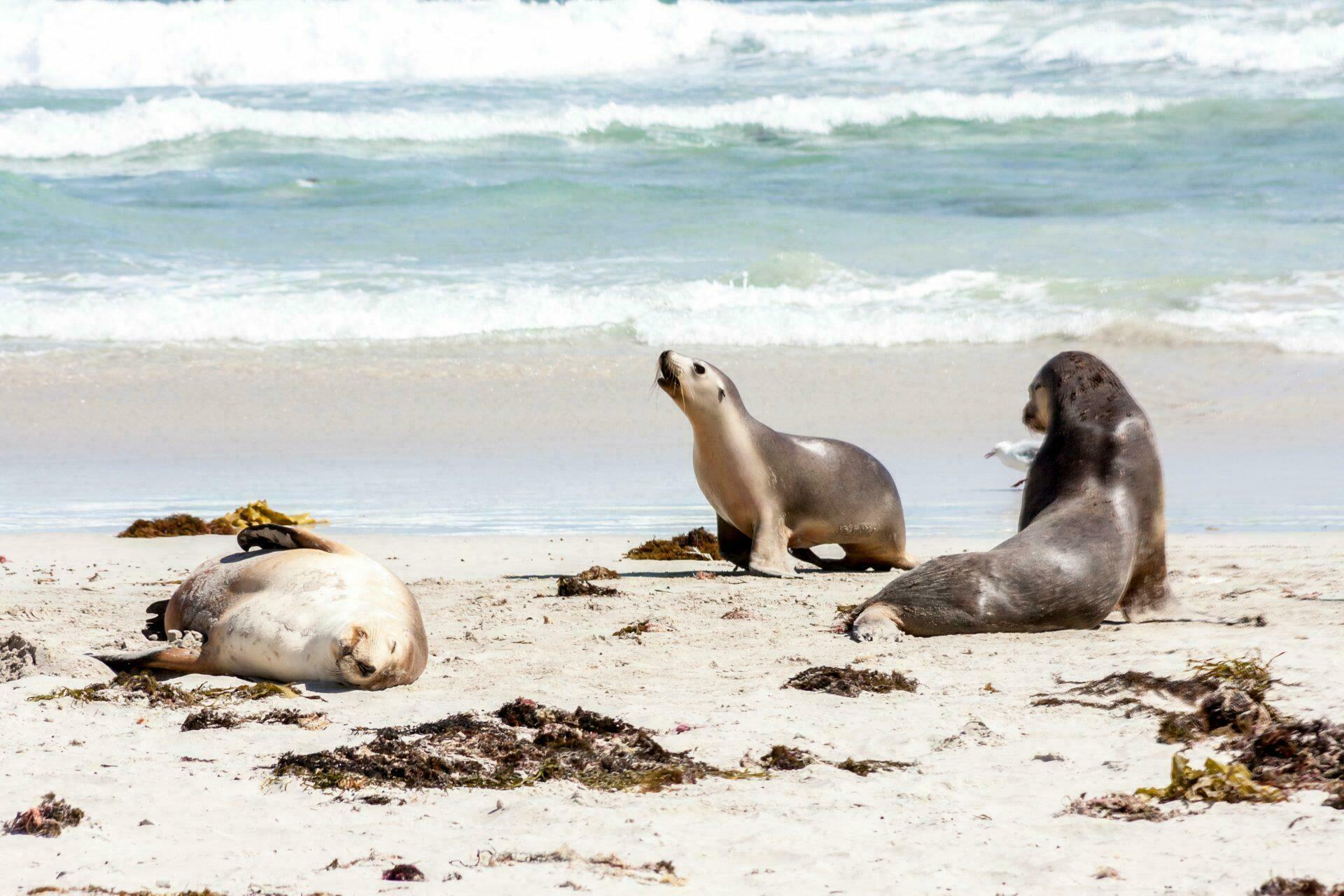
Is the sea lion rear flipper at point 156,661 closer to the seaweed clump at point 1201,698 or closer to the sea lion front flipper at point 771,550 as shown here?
the seaweed clump at point 1201,698

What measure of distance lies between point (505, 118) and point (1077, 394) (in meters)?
21.2

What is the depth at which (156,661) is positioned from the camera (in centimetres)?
473

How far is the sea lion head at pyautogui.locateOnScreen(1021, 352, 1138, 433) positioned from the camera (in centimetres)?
627

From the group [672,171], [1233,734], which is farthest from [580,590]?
[672,171]

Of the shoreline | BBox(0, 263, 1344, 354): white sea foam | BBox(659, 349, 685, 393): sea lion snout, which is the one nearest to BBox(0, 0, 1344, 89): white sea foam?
BBox(0, 263, 1344, 354): white sea foam

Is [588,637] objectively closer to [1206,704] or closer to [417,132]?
[1206,704]

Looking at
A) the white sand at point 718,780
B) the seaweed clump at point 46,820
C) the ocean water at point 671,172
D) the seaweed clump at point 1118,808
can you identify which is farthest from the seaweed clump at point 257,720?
the ocean water at point 671,172

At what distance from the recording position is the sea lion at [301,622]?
4602mm

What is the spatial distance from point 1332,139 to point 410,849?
23.1m

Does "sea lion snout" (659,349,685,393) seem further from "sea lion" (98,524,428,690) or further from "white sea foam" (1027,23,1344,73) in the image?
"white sea foam" (1027,23,1344,73)

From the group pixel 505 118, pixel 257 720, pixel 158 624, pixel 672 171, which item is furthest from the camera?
pixel 505 118

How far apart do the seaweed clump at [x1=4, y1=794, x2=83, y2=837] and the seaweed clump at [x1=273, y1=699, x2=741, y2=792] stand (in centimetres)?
52

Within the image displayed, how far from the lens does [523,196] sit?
21.2 meters

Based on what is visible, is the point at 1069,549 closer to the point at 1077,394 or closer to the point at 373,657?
the point at 1077,394
